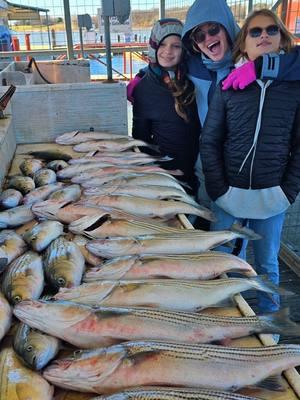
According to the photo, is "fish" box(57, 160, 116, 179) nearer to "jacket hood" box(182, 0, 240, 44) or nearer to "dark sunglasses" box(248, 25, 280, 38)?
"jacket hood" box(182, 0, 240, 44)

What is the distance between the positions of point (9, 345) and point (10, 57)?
7.66 meters

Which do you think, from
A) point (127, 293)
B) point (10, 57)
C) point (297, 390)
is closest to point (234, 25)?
point (127, 293)

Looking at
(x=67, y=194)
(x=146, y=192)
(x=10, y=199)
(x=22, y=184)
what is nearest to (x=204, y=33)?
(x=146, y=192)

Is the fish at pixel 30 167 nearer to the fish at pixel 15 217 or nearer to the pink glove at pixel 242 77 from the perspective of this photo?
the fish at pixel 15 217

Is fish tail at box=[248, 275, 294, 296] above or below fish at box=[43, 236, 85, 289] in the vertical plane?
below

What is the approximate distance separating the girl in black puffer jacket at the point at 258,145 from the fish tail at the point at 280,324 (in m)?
0.97

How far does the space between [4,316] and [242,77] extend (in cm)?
189

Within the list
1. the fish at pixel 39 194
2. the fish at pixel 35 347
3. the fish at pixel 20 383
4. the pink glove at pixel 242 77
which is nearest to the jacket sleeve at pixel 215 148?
the pink glove at pixel 242 77

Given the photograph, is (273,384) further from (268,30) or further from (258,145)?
(268,30)

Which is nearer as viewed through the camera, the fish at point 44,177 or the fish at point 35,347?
the fish at point 35,347

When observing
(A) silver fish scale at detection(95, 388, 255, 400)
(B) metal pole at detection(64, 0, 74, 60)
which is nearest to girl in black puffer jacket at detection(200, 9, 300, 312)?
(A) silver fish scale at detection(95, 388, 255, 400)

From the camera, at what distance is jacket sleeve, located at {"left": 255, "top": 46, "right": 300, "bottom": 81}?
2408 millimetres

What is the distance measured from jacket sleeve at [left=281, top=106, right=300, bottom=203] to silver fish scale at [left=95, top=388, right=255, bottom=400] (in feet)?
5.85

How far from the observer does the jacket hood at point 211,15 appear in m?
3.02
